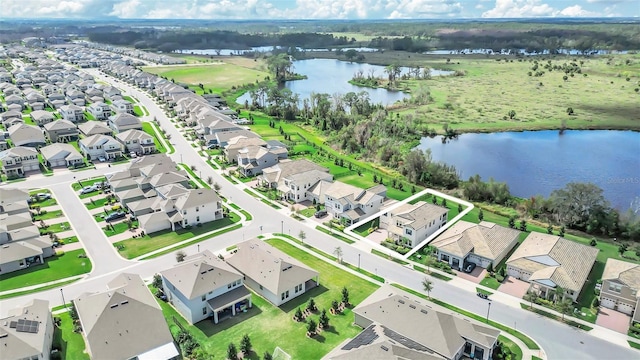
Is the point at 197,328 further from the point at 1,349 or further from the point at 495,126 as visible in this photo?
the point at 495,126

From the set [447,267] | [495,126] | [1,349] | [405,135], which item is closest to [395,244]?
[447,267]

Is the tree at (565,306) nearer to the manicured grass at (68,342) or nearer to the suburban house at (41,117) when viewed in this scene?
the manicured grass at (68,342)

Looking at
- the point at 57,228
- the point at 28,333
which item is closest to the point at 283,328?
the point at 28,333

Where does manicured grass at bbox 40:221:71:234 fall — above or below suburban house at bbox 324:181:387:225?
below

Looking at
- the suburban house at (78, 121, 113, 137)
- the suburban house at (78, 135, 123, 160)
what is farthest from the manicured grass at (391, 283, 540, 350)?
the suburban house at (78, 121, 113, 137)

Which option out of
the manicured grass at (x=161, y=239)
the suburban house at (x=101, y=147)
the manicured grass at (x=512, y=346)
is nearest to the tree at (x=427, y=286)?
the manicured grass at (x=512, y=346)

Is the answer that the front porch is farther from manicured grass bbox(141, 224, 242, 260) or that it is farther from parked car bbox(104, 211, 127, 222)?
parked car bbox(104, 211, 127, 222)

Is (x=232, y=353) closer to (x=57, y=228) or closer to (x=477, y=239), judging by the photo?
(x=477, y=239)
